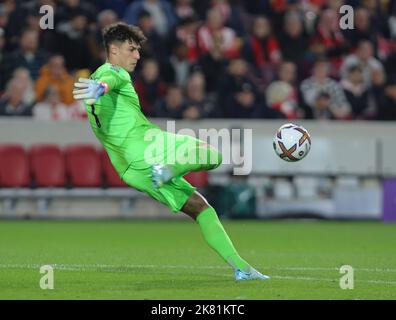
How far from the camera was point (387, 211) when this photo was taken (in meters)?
19.3

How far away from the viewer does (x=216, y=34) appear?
20.8m

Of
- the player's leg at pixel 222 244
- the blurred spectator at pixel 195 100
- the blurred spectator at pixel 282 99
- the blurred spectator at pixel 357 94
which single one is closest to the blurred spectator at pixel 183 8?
the blurred spectator at pixel 195 100

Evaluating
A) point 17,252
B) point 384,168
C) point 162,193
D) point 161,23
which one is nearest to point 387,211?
point 384,168

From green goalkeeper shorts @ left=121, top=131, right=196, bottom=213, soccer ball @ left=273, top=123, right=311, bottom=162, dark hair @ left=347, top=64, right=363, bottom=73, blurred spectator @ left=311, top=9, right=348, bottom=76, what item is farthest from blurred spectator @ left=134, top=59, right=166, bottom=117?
green goalkeeper shorts @ left=121, top=131, right=196, bottom=213

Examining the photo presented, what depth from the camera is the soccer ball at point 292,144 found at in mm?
10789

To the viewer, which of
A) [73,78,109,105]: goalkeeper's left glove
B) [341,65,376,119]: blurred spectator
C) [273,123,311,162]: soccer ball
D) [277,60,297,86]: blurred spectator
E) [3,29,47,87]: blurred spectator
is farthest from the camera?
[341,65,376,119]: blurred spectator

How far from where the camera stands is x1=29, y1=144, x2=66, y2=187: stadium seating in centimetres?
1925

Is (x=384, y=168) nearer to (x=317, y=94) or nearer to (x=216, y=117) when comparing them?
(x=317, y=94)

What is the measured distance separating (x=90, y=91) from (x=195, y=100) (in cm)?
1090

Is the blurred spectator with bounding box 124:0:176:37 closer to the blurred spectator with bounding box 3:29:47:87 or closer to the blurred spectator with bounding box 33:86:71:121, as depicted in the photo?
the blurred spectator with bounding box 3:29:47:87

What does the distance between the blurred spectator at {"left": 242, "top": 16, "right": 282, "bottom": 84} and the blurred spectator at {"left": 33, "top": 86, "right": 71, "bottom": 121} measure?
3697 mm

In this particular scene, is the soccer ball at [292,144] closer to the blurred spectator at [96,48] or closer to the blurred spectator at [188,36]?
the blurred spectator at [96,48]

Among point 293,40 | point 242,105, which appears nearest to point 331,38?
point 293,40
